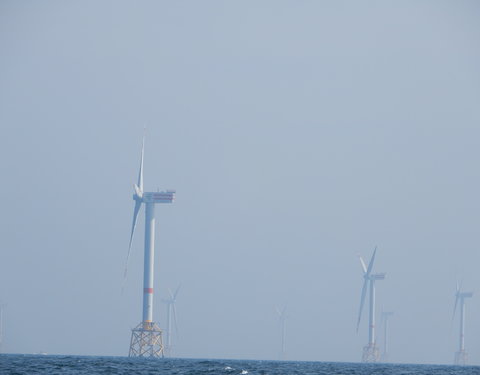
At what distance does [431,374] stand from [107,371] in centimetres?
4574

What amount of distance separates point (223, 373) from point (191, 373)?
11.1ft

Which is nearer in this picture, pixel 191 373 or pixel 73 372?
pixel 73 372

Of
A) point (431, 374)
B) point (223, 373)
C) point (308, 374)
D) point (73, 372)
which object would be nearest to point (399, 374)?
point (431, 374)

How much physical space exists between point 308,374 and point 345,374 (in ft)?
22.5

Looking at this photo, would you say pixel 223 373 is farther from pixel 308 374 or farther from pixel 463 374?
pixel 463 374

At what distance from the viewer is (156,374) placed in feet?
401

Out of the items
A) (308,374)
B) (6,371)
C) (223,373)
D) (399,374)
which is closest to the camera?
(6,371)

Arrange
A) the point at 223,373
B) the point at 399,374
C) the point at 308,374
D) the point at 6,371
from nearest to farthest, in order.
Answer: the point at 6,371
the point at 223,373
the point at 308,374
the point at 399,374

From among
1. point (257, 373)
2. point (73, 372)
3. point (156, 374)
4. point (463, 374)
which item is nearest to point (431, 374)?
point (463, 374)

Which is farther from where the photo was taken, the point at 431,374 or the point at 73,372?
the point at 431,374

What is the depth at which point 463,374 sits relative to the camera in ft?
493

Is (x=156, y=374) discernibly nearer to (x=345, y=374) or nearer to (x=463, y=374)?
(x=345, y=374)

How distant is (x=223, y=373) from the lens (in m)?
119

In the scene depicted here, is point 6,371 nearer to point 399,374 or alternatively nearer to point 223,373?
point 223,373
